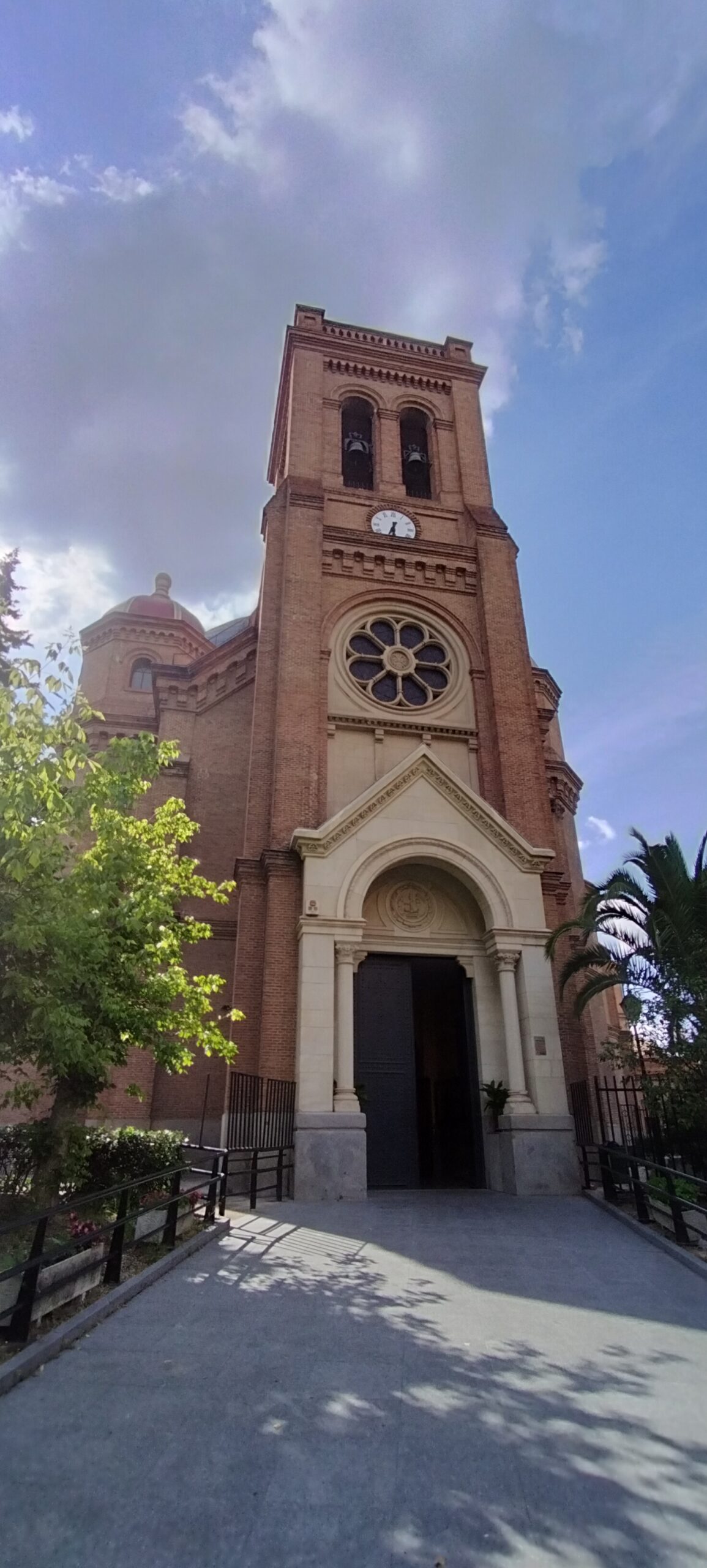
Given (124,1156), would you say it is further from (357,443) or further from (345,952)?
(357,443)

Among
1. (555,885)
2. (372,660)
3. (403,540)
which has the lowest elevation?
(555,885)

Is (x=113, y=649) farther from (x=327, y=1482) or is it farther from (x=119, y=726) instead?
(x=327, y=1482)

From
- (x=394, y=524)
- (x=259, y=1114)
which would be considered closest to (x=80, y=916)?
(x=259, y=1114)

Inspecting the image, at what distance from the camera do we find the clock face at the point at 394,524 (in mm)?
20844

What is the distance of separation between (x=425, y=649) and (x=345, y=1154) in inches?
468

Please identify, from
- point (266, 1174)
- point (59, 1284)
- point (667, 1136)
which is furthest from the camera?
point (266, 1174)

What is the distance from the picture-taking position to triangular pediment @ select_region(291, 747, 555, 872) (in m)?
14.8

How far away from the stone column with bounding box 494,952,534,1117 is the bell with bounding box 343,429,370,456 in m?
16.0

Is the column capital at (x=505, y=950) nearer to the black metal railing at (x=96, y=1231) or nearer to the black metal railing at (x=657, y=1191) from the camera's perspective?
the black metal railing at (x=657, y=1191)

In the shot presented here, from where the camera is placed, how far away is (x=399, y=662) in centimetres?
1895

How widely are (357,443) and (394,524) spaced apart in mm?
4054

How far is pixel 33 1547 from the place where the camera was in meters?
2.95

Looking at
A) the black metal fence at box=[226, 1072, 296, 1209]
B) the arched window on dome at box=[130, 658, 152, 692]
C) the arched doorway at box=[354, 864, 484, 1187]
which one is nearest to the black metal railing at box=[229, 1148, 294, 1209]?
the black metal fence at box=[226, 1072, 296, 1209]

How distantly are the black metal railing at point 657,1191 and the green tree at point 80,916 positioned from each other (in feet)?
17.3
